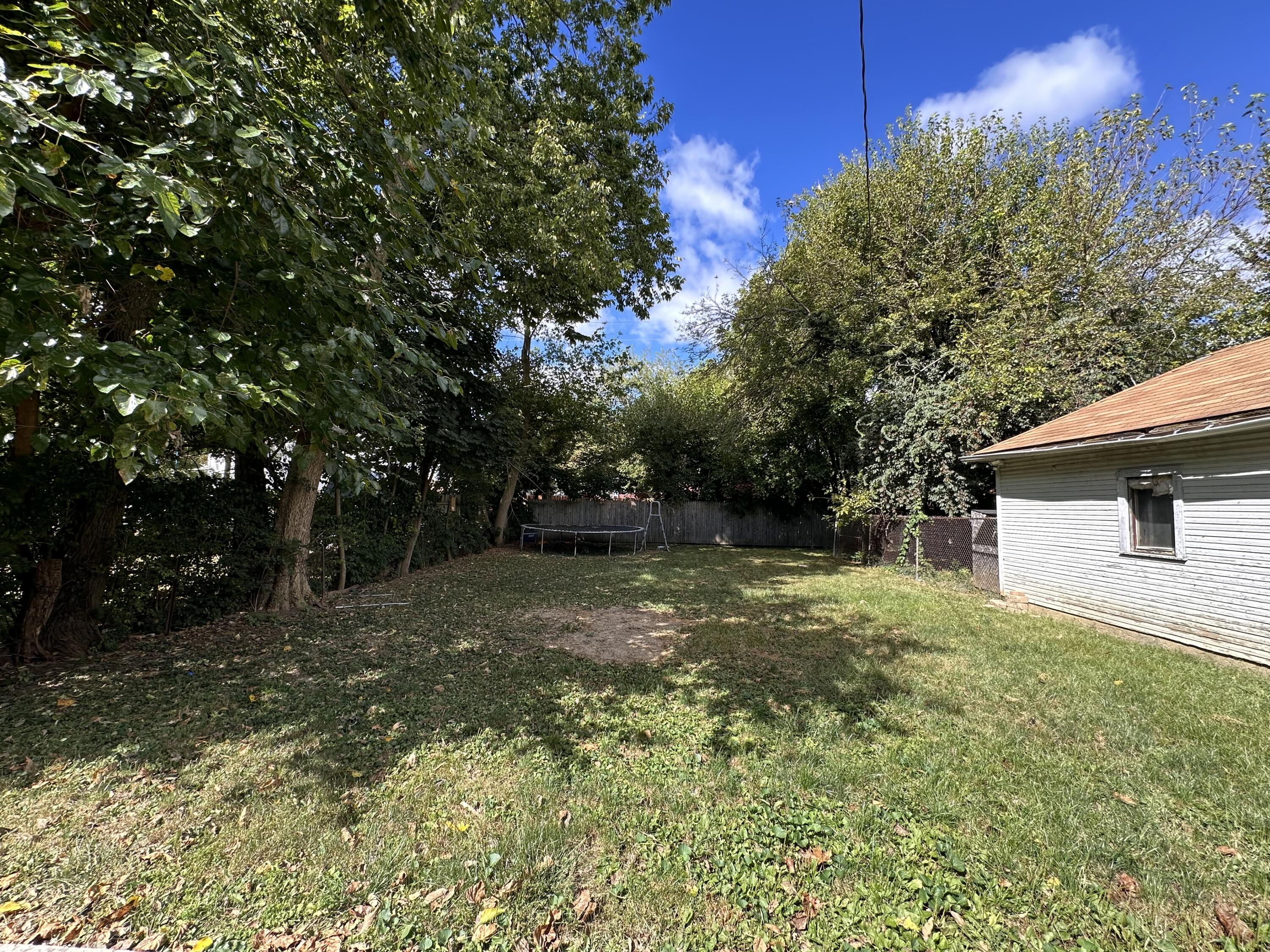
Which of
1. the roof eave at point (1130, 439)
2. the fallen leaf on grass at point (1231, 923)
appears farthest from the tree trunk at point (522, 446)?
the fallen leaf on grass at point (1231, 923)

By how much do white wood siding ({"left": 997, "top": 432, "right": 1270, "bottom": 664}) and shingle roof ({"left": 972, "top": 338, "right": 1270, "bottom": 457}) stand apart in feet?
0.99

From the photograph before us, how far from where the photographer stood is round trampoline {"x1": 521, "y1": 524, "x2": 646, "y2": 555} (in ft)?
46.3

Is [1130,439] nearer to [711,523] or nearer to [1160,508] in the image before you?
[1160,508]

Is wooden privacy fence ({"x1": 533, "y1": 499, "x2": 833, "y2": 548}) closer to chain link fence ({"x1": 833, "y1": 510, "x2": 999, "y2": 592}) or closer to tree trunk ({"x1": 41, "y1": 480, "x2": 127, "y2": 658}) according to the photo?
chain link fence ({"x1": 833, "y1": 510, "x2": 999, "y2": 592})

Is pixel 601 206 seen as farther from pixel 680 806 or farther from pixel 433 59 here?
pixel 680 806

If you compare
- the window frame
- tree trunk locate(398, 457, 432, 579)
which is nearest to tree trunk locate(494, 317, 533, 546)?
tree trunk locate(398, 457, 432, 579)

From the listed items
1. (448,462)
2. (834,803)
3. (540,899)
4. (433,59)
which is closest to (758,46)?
(433,59)

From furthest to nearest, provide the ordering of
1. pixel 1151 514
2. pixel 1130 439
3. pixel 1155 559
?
pixel 1151 514
pixel 1155 559
pixel 1130 439

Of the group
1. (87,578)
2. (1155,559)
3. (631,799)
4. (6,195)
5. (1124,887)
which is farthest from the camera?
(1155,559)

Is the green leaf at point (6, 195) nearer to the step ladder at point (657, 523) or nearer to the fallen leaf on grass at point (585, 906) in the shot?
the fallen leaf on grass at point (585, 906)

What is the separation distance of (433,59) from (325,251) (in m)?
1.89


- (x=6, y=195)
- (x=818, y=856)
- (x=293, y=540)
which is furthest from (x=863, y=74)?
(x=293, y=540)

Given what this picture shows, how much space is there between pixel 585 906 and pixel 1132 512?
25.8ft

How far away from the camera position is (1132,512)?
610 centimetres
